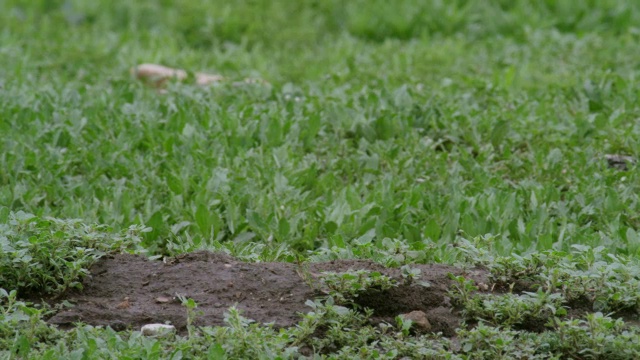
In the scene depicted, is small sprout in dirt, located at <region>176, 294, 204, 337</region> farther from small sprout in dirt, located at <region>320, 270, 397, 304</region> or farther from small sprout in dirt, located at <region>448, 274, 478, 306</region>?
small sprout in dirt, located at <region>448, 274, 478, 306</region>

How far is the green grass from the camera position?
5031 mm

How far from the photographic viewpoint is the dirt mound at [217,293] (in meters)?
3.67

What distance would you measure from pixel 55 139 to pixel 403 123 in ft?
7.02

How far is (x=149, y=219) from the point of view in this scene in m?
5.00

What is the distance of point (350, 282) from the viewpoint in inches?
145

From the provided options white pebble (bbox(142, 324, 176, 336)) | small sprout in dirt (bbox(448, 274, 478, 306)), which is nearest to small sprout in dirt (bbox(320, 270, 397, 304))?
small sprout in dirt (bbox(448, 274, 478, 306))

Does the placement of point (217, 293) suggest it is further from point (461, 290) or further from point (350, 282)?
point (461, 290)

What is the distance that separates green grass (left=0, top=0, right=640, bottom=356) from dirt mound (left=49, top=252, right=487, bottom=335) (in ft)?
0.61

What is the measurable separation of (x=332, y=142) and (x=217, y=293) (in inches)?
99.0

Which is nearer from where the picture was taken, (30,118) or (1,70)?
(30,118)

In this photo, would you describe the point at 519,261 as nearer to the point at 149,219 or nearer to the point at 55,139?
the point at 149,219

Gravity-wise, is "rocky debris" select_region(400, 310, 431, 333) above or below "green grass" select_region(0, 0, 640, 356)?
above

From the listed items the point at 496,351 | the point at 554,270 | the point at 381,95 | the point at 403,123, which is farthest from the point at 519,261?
the point at 381,95

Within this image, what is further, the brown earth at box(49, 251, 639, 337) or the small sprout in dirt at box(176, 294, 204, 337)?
the brown earth at box(49, 251, 639, 337)
